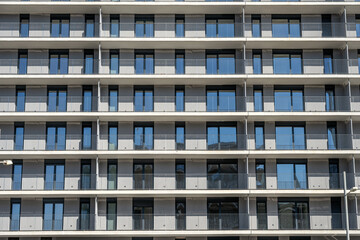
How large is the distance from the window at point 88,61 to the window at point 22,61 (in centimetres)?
433

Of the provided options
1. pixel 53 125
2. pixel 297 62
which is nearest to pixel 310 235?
pixel 297 62

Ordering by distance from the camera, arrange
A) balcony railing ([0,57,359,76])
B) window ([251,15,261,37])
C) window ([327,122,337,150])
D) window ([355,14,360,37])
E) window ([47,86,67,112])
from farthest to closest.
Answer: window ([251,15,261,37]), window ([355,14,360,37]), balcony railing ([0,57,359,76]), window ([47,86,67,112]), window ([327,122,337,150])

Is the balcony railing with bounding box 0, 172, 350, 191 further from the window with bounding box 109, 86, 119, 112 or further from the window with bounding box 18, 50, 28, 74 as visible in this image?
the window with bounding box 18, 50, 28, 74

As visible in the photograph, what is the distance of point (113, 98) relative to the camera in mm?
51406

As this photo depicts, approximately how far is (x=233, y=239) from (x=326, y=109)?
11.5 m

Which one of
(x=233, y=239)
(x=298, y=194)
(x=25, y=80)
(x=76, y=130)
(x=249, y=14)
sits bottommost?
(x=233, y=239)

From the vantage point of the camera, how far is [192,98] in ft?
168

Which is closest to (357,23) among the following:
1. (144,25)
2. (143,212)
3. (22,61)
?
(144,25)

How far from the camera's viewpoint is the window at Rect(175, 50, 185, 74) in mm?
51844

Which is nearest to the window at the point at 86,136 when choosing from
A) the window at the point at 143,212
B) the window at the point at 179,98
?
the window at the point at 143,212

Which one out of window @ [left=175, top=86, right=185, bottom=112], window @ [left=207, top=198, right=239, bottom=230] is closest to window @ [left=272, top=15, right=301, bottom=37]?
window @ [left=175, top=86, right=185, bottom=112]

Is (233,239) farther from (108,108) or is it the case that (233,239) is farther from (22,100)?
(22,100)

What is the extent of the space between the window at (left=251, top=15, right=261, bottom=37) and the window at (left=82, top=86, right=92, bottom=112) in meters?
12.7

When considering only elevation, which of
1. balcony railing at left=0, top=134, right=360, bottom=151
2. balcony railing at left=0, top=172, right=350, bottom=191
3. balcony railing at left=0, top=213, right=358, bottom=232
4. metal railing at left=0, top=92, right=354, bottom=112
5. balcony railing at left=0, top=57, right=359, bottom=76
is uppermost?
balcony railing at left=0, top=57, right=359, bottom=76
